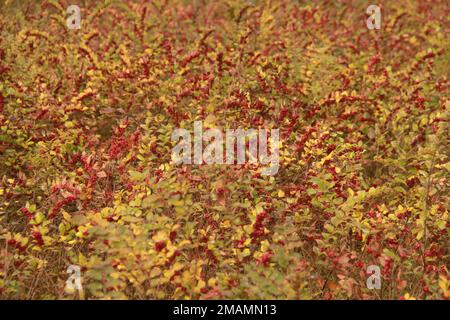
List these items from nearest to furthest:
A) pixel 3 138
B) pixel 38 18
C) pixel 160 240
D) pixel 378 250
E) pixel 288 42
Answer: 1. pixel 160 240
2. pixel 378 250
3. pixel 3 138
4. pixel 288 42
5. pixel 38 18

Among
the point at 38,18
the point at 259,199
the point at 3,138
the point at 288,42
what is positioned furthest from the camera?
the point at 38,18

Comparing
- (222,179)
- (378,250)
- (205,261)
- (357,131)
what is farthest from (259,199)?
(357,131)

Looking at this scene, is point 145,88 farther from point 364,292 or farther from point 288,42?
point 364,292

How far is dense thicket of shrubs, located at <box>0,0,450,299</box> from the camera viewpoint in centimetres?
303

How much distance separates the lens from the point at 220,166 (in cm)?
354

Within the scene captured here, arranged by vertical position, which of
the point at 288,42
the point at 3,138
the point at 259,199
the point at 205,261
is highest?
the point at 288,42

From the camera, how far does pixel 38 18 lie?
6.05m

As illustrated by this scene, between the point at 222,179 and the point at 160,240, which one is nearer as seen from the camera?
the point at 160,240

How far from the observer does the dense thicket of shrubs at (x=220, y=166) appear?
3033 millimetres

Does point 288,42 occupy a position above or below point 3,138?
above

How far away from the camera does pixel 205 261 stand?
3.25m
